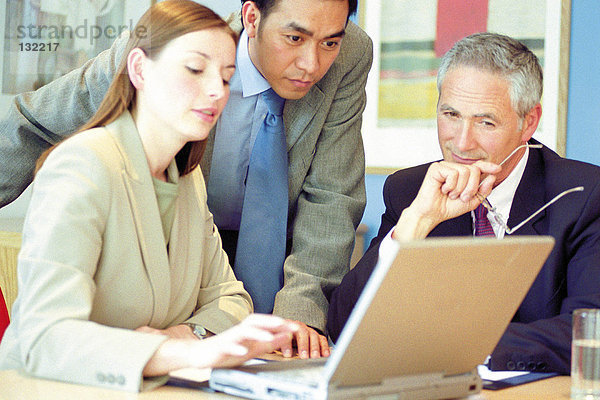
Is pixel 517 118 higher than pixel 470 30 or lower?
lower

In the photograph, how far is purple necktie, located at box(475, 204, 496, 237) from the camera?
2.05 meters

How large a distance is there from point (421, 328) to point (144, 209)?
1.90 feet

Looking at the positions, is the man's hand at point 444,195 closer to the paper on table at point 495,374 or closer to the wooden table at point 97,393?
the paper on table at point 495,374

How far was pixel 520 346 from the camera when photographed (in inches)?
59.6

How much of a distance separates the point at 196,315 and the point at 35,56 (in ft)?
3.15

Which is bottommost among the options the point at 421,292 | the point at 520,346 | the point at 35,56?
the point at 520,346

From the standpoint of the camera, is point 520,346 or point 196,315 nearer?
point 520,346

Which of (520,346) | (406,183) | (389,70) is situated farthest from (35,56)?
(389,70)

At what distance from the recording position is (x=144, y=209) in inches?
55.8

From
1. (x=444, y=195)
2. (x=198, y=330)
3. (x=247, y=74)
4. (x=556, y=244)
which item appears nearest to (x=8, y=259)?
(x=247, y=74)

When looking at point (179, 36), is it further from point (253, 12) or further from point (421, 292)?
point (421, 292)

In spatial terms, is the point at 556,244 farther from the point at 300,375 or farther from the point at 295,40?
the point at 300,375

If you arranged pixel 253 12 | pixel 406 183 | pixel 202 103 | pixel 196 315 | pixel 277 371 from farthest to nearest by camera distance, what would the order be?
pixel 406 183 → pixel 253 12 → pixel 196 315 → pixel 202 103 → pixel 277 371

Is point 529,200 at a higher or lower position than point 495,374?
higher
